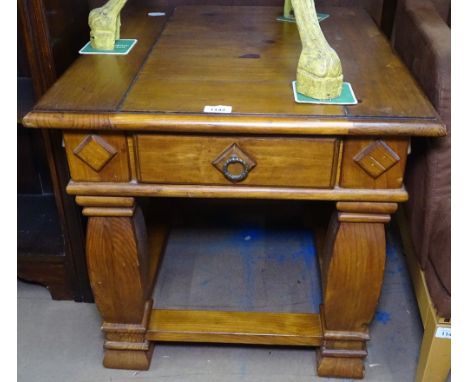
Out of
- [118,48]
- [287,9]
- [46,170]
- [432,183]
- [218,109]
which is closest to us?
[218,109]

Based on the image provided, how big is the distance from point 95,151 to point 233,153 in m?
0.24

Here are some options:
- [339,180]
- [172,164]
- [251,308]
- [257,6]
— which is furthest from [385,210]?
[257,6]

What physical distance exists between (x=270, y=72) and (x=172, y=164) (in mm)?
275

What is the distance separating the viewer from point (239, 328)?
1198 millimetres

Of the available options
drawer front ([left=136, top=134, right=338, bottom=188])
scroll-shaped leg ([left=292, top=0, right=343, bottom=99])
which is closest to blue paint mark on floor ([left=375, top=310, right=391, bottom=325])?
drawer front ([left=136, top=134, right=338, bottom=188])

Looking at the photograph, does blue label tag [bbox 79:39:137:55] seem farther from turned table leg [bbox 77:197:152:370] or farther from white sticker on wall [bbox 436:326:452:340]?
white sticker on wall [bbox 436:326:452:340]

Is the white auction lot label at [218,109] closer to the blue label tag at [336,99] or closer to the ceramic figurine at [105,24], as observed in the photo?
the blue label tag at [336,99]

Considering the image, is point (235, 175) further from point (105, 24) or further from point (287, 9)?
point (287, 9)

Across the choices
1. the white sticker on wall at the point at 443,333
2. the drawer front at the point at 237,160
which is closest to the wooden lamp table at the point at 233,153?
the drawer front at the point at 237,160

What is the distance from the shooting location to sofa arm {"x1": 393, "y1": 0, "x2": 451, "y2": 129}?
994 millimetres

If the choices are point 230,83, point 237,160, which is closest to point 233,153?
point 237,160

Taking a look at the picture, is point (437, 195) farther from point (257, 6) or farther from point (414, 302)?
point (257, 6)

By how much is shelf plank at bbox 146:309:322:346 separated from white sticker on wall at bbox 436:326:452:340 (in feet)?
0.80
